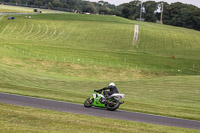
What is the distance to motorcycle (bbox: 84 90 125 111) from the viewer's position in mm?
22220

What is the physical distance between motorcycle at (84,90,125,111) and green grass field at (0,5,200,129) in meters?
2.07

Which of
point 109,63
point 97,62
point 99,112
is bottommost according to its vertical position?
point 109,63

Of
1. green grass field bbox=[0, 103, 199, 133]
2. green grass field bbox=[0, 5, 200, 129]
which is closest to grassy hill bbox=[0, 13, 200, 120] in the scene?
green grass field bbox=[0, 5, 200, 129]

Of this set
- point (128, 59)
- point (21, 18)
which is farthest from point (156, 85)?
point (21, 18)

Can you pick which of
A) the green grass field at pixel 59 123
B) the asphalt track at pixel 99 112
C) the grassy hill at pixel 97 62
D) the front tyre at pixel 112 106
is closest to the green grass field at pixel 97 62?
the grassy hill at pixel 97 62

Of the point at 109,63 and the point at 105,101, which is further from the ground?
the point at 105,101

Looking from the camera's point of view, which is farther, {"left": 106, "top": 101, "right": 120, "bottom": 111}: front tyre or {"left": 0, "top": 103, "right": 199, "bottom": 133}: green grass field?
{"left": 106, "top": 101, "right": 120, "bottom": 111}: front tyre

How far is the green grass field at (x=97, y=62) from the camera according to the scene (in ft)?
106

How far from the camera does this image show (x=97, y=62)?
7012 cm

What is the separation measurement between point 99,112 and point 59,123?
17.4 feet

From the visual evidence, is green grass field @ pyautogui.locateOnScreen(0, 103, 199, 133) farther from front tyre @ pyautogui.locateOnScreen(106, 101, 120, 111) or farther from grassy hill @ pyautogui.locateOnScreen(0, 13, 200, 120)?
grassy hill @ pyautogui.locateOnScreen(0, 13, 200, 120)

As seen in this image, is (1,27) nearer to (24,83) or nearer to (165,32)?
(165,32)

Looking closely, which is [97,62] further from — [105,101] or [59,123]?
[59,123]

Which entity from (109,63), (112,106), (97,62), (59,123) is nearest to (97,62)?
(97,62)
